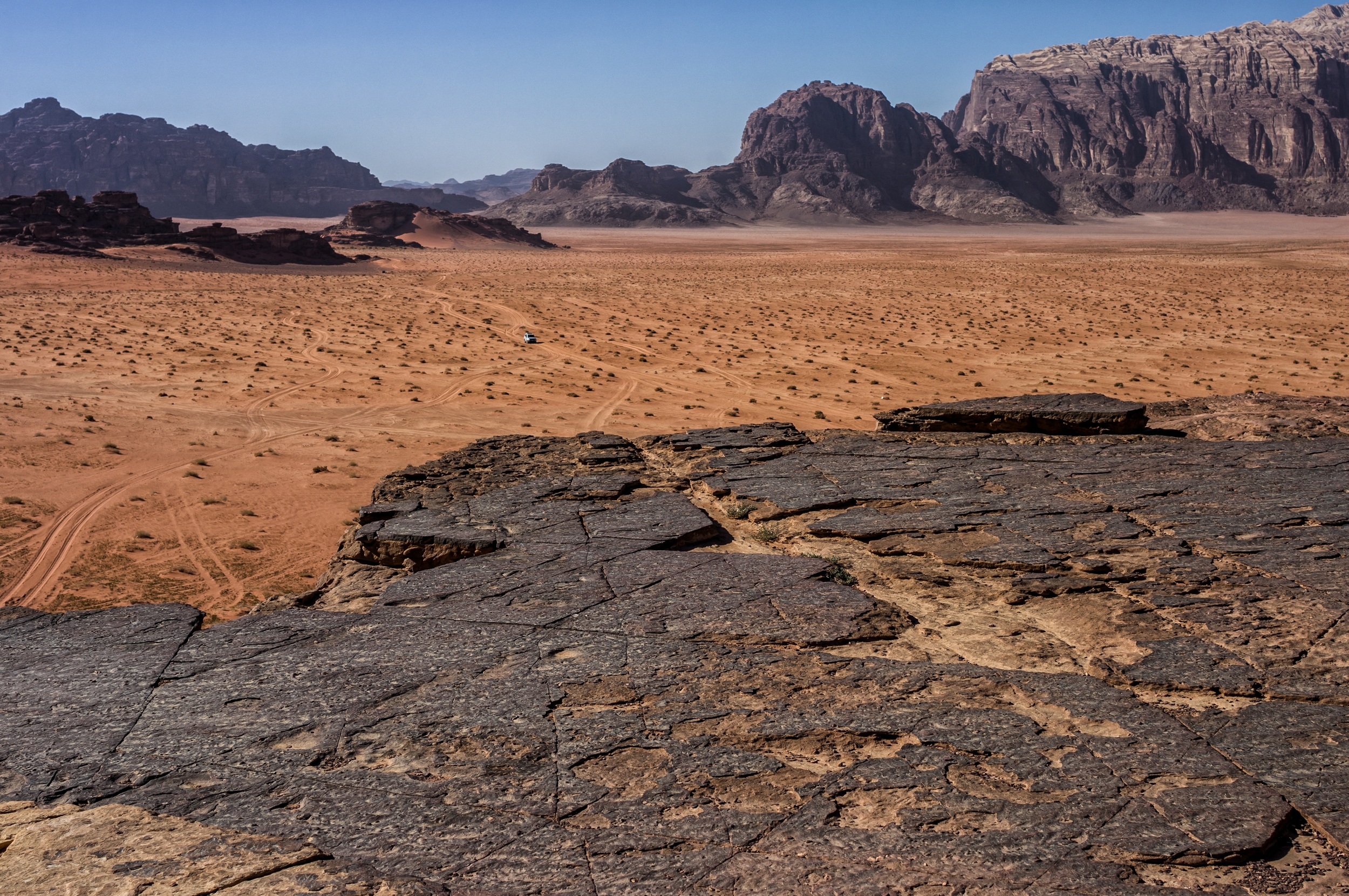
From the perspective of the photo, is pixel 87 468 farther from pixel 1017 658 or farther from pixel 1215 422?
pixel 1215 422

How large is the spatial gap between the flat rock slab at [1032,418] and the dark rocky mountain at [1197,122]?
158 meters

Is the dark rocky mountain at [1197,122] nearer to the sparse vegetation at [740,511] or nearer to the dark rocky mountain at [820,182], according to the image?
the dark rocky mountain at [820,182]

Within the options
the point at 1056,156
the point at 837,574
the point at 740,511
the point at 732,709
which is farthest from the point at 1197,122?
the point at 732,709

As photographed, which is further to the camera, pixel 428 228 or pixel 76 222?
pixel 428 228

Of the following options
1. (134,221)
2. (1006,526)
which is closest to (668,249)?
(134,221)

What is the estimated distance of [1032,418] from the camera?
10.5 meters

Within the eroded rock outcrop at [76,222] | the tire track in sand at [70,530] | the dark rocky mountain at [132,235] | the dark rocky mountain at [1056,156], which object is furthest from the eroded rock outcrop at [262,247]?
the dark rocky mountain at [1056,156]

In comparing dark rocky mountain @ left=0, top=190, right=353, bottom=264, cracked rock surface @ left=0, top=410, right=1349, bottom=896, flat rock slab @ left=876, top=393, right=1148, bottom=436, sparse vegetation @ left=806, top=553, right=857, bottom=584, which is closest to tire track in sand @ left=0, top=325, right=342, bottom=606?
cracked rock surface @ left=0, top=410, right=1349, bottom=896

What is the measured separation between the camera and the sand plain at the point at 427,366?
1095cm

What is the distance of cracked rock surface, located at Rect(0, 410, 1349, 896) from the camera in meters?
3.29

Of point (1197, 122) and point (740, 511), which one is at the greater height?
point (1197, 122)

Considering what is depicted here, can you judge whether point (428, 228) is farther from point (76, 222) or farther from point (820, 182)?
point (820, 182)

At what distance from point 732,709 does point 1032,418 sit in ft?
24.7

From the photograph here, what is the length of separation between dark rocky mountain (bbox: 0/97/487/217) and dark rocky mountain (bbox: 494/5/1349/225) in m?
45.2
